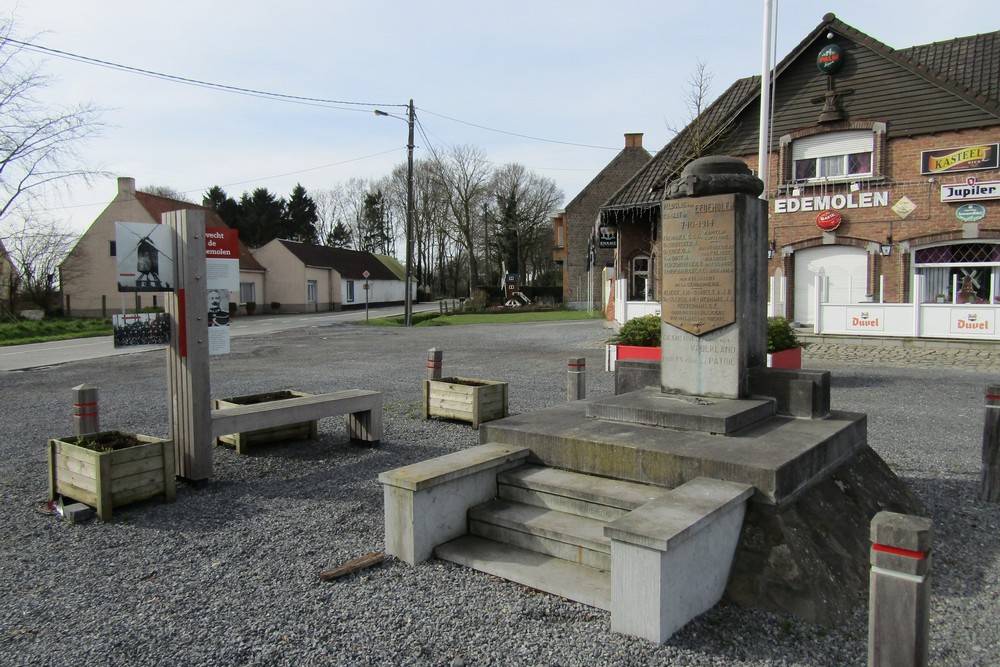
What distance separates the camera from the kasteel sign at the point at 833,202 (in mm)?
19547

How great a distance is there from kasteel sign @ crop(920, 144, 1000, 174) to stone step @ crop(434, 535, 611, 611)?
1891 centimetres

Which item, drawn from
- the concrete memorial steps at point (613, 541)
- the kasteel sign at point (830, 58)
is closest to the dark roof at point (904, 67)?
the kasteel sign at point (830, 58)

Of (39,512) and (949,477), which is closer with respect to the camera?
(39,512)

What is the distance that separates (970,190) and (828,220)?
3.42 metres

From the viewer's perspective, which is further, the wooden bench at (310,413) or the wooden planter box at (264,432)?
the wooden planter box at (264,432)

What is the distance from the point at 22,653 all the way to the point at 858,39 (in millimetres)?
23144

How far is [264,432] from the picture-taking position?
26.2ft

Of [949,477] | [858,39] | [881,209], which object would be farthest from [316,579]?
[858,39]

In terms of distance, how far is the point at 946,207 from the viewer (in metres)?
18.7

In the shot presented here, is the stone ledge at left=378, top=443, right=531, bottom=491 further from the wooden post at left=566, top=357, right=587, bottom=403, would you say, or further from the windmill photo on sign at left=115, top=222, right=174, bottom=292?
the wooden post at left=566, top=357, right=587, bottom=403

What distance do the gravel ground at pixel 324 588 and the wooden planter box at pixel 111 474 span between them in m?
0.15

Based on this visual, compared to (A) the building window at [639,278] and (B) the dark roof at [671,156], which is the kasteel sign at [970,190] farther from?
(A) the building window at [639,278]

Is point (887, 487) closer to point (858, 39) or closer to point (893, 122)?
point (893, 122)

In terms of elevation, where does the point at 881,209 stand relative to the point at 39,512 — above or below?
above
